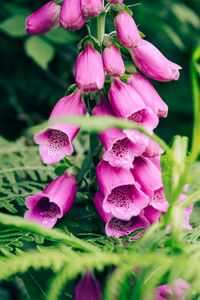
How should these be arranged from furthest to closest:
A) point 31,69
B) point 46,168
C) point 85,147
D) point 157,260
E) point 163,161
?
point 31,69 < point 85,147 < point 46,168 < point 163,161 < point 157,260

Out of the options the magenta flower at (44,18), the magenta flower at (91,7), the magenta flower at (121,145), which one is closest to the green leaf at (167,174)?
the magenta flower at (121,145)

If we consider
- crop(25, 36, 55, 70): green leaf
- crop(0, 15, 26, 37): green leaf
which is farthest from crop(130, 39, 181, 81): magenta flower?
crop(0, 15, 26, 37): green leaf

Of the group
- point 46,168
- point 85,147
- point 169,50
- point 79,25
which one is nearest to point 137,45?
point 79,25

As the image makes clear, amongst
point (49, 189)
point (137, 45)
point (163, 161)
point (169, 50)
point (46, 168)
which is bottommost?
point (169, 50)

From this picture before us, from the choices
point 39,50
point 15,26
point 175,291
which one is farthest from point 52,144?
point 15,26

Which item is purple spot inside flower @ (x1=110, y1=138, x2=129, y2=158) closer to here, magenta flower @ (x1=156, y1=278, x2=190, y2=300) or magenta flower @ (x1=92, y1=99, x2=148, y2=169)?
magenta flower @ (x1=92, y1=99, x2=148, y2=169)

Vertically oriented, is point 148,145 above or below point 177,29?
above

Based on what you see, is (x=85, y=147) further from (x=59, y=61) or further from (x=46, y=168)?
(x=59, y=61)
